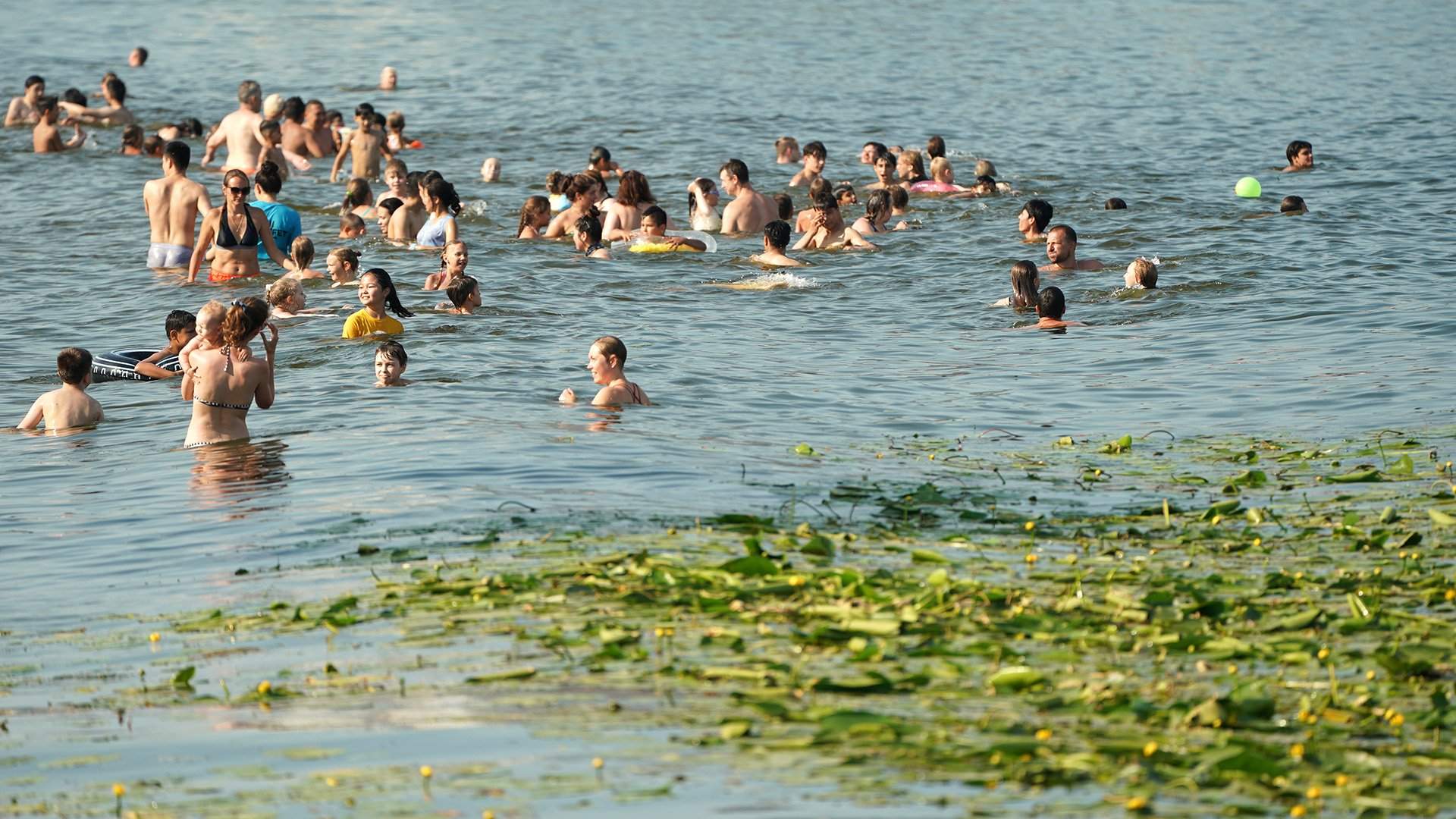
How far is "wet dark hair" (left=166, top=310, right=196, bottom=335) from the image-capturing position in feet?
49.2

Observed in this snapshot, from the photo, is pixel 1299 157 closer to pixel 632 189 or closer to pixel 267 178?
pixel 632 189

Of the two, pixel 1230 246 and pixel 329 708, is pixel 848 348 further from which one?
pixel 329 708

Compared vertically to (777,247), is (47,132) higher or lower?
higher

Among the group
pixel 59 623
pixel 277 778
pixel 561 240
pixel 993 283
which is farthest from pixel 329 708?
pixel 561 240

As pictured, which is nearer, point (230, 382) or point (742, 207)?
point (230, 382)

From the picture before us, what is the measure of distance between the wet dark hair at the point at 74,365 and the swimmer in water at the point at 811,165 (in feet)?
44.5

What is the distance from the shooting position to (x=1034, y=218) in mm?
21391

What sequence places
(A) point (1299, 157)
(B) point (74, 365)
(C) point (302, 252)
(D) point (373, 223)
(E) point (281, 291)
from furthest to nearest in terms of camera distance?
(A) point (1299, 157)
(D) point (373, 223)
(C) point (302, 252)
(E) point (281, 291)
(B) point (74, 365)

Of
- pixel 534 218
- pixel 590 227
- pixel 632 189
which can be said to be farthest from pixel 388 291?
pixel 632 189

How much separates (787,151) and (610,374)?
15278mm

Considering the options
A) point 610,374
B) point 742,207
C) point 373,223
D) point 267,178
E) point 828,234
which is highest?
point 267,178

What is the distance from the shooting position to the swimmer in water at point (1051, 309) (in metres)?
17.2

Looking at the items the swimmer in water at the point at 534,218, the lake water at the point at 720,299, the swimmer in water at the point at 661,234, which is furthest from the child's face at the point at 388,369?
the swimmer in water at the point at 534,218

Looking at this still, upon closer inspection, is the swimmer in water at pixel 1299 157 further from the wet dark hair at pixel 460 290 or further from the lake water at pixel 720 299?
the wet dark hair at pixel 460 290
